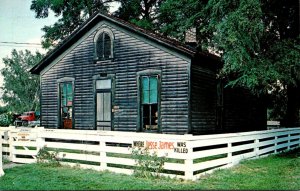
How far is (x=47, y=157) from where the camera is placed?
418 inches

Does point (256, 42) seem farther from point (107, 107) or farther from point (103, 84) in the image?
point (107, 107)

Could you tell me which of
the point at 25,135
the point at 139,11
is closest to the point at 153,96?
the point at 25,135

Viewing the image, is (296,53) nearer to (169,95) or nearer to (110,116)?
(169,95)

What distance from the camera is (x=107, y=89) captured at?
51.5 feet

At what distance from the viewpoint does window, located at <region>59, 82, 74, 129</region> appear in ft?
56.6

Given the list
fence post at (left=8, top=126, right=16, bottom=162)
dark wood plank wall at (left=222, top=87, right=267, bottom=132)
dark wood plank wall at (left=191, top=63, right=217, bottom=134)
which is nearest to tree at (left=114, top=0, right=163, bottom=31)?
dark wood plank wall at (left=222, top=87, right=267, bottom=132)

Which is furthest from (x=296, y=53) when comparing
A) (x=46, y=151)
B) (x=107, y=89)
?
(x=46, y=151)

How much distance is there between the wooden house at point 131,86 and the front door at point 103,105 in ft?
0.15

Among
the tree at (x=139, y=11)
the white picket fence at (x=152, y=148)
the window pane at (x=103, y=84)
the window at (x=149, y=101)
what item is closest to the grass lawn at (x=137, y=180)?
the white picket fence at (x=152, y=148)

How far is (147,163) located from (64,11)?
86.9 ft

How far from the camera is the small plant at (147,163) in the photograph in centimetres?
840

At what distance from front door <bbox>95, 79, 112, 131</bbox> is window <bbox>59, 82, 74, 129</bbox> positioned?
1654 mm

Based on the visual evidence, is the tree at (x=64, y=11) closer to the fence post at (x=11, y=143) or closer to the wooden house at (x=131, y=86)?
the wooden house at (x=131, y=86)

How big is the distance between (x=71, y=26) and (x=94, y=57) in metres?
17.8
